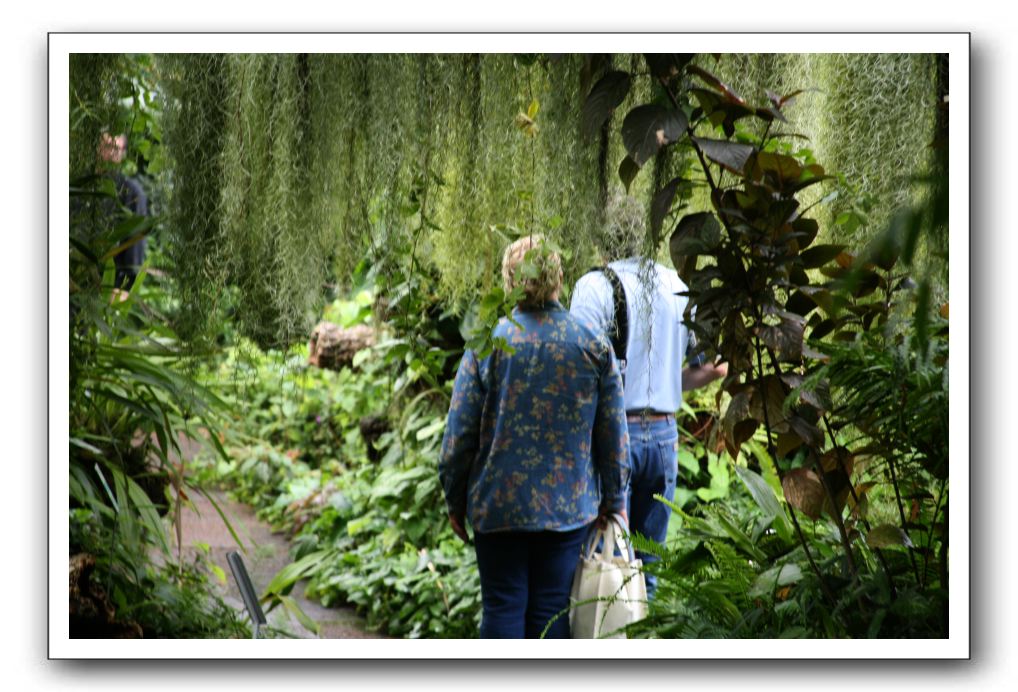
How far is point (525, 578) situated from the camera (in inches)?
83.4

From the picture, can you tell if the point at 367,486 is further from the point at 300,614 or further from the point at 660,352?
the point at 660,352

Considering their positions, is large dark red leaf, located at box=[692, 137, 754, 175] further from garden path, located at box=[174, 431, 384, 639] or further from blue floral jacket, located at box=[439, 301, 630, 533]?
garden path, located at box=[174, 431, 384, 639]

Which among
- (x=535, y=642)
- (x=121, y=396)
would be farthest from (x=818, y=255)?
(x=121, y=396)

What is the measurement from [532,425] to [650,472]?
50 centimetres

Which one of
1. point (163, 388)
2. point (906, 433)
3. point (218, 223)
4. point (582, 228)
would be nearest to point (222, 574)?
point (163, 388)

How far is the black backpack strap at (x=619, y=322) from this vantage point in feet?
6.61

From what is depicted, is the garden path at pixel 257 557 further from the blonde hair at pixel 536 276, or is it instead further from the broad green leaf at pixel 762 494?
the broad green leaf at pixel 762 494

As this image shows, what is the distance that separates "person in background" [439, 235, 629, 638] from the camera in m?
2.06

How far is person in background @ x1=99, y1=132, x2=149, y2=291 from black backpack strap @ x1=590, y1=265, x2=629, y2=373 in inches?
35.2

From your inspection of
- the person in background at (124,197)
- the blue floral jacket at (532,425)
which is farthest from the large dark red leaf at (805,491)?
the person in background at (124,197)

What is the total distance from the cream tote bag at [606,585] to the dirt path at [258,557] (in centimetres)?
68

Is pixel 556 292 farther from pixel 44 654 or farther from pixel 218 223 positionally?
pixel 44 654

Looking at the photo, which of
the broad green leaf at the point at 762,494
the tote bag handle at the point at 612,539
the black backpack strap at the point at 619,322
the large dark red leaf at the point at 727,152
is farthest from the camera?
the tote bag handle at the point at 612,539

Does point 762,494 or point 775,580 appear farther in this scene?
point 762,494
